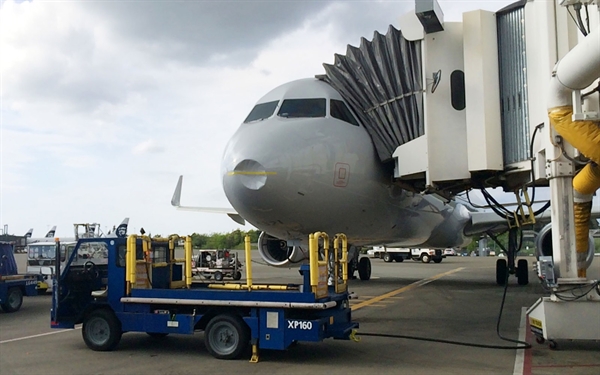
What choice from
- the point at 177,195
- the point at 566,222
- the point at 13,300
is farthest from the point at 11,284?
the point at 566,222

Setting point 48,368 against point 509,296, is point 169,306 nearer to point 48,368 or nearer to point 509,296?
point 48,368

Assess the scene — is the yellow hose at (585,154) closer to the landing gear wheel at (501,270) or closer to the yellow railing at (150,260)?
the yellow railing at (150,260)

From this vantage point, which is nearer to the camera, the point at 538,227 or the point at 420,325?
the point at 420,325

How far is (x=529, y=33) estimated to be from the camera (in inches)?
329

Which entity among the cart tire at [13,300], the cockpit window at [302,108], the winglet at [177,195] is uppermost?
the cockpit window at [302,108]

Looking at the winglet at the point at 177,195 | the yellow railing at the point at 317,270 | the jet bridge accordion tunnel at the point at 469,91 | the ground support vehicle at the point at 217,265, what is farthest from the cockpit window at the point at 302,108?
the ground support vehicle at the point at 217,265

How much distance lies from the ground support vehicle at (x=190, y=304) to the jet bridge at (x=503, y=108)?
255cm

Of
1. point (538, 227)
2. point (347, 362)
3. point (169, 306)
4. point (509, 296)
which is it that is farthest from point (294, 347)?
point (538, 227)

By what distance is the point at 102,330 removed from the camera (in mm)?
7914

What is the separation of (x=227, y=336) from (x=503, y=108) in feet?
17.3

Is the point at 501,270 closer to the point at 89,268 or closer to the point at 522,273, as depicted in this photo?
the point at 522,273

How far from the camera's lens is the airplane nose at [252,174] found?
923 cm

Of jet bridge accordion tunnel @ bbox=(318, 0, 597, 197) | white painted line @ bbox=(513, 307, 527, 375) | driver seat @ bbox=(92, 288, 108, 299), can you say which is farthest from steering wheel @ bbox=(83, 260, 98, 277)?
white painted line @ bbox=(513, 307, 527, 375)

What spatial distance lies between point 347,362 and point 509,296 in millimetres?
9934
